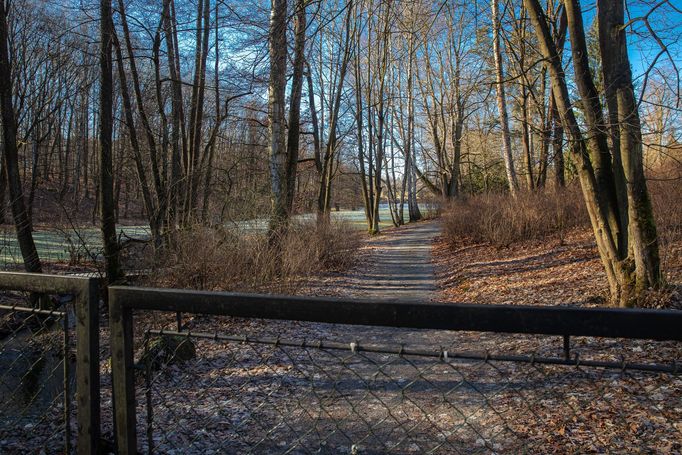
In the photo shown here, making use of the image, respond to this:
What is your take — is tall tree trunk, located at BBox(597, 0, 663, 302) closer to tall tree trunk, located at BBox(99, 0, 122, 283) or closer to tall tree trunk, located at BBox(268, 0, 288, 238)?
tall tree trunk, located at BBox(268, 0, 288, 238)

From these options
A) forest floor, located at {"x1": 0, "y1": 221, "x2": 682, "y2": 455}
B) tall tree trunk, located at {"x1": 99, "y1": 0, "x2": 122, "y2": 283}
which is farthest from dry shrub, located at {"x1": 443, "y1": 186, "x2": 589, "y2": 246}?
tall tree trunk, located at {"x1": 99, "y1": 0, "x2": 122, "y2": 283}

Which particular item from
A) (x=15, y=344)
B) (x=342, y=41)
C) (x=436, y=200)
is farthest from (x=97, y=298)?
(x=436, y=200)

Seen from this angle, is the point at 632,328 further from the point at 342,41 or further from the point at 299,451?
the point at 342,41

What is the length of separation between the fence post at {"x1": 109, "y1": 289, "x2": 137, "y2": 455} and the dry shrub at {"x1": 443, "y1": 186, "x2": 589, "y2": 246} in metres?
12.2

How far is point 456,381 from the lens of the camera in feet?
15.3

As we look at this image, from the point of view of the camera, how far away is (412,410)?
405cm

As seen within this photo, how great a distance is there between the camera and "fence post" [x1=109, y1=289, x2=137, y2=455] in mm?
2006

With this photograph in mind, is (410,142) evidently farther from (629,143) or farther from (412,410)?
(412,410)

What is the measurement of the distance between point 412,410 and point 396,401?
212mm

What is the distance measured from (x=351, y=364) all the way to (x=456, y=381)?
108 cm

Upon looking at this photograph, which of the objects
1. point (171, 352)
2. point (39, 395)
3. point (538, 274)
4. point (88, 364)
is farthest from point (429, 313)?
point (538, 274)

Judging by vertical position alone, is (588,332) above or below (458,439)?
above

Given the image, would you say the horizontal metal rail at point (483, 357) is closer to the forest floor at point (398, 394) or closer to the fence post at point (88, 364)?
the forest floor at point (398, 394)

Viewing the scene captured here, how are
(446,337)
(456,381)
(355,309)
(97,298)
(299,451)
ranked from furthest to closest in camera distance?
(446,337), (456,381), (299,451), (97,298), (355,309)
